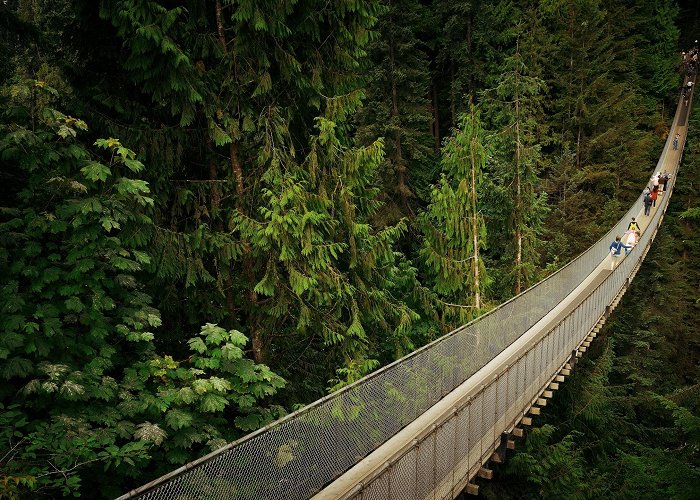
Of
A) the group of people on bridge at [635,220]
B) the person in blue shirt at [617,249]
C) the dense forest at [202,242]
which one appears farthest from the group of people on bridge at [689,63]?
the dense forest at [202,242]

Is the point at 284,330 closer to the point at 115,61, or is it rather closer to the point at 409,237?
the point at 115,61

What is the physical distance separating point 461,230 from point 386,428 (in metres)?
6.86

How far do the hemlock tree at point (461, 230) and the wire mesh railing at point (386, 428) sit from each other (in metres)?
1.91

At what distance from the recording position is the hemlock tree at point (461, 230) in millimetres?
12031

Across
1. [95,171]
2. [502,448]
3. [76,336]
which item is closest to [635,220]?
[502,448]

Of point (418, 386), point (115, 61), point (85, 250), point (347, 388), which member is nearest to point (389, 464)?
point (347, 388)

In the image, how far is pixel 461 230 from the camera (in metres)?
12.2

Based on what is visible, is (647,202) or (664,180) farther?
(664,180)

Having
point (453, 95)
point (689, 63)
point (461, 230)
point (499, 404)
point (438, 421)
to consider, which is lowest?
point (499, 404)

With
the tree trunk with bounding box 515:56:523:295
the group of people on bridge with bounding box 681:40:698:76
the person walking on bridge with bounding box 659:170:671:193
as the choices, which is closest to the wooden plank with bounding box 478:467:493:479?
the tree trunk with bounding box 515:56:523:295

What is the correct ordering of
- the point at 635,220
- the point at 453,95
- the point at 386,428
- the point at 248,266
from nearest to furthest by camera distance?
the point at 386,428 → the point at 248,266 → the point at 635,220 → the point at 453,95

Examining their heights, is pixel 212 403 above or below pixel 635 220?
below

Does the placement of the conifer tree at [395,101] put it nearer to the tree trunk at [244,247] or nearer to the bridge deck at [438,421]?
the bridge deck at [438,421]

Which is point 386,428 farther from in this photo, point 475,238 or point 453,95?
point 453,95
